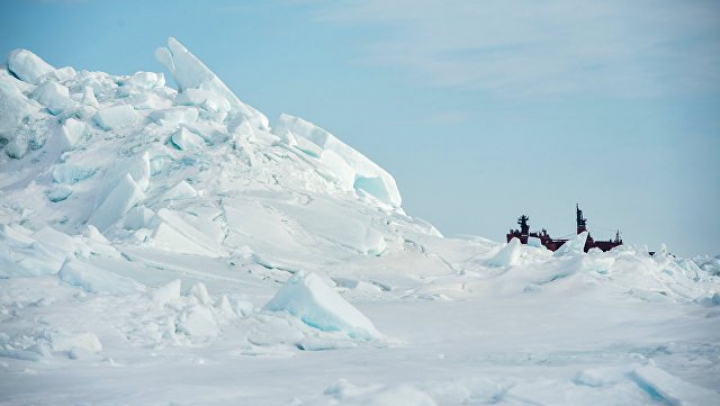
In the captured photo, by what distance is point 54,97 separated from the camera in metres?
21.8

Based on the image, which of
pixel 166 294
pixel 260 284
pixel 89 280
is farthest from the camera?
pixel 260 284

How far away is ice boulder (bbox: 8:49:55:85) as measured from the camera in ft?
80.4

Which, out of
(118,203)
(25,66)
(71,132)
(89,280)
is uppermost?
(25,66)

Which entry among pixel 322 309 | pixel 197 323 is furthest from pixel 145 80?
pixel 322 309

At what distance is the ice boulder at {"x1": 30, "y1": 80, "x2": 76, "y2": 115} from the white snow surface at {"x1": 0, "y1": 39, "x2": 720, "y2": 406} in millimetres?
79

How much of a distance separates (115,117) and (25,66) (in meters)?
5.97

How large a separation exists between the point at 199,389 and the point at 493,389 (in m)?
2.07

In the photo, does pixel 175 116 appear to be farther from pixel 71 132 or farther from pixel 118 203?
pixel 118 203

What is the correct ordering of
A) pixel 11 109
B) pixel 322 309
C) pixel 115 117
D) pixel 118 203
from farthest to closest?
1. pixel 11 109
2. pixel 115 117
3. pixel 118 203
4. pixel 322 309

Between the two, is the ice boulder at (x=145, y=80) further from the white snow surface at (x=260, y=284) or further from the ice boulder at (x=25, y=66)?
the ice boulder at (x=25, y=66)

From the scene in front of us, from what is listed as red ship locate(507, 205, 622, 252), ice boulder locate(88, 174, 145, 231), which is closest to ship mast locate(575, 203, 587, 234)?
red ship locate(507, 205, 622, 252)

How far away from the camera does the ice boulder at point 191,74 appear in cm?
2391

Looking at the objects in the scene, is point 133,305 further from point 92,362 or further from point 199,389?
point 199,389

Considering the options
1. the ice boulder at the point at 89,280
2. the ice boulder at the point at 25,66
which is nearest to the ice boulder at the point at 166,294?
the ice boulder at the point at 89,280
